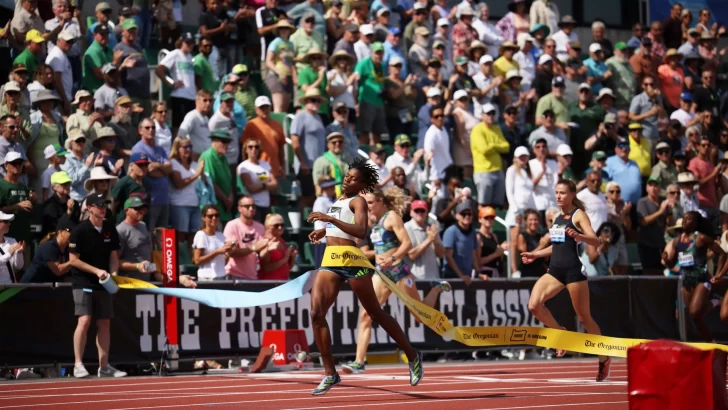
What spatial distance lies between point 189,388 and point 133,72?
7.66 meters

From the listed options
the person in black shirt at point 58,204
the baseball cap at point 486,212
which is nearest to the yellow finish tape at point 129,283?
the person in black shirt at point 58,204

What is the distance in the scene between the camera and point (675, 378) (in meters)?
8.00

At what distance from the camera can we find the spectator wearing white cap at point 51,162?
1659 centimetres

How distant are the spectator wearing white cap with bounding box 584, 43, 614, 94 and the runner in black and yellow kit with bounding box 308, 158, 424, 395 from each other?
1408cm

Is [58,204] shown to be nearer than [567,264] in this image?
No

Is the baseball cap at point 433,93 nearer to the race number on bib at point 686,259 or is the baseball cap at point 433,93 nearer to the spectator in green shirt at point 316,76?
the spectator in green shirt at point 316,76

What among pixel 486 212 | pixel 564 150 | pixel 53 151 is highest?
pixel 564 150

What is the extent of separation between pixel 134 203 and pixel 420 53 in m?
8.28

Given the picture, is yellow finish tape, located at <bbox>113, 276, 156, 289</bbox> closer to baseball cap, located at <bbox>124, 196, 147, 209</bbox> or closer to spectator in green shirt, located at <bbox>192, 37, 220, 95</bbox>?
baseball cap, located at <bbox>124, 196, 147, 209</bbox>

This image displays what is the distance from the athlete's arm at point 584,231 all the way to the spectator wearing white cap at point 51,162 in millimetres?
7135

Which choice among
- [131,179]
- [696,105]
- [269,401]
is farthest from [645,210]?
[269,401]

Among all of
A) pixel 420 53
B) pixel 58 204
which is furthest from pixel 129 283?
pixel 420 53

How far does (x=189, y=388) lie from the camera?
42.0ft

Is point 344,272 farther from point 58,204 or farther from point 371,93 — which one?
point 371,93
